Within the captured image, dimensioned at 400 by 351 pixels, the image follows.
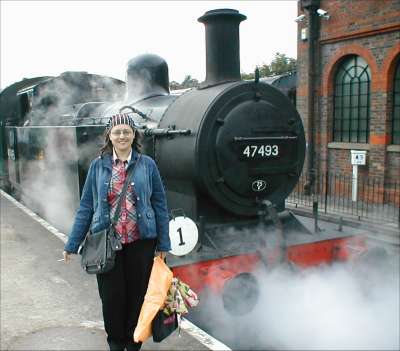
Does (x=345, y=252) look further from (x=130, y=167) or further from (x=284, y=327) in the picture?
(x=130, y=167)

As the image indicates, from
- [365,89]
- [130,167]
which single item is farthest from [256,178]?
[365,89]

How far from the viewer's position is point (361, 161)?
921 cm

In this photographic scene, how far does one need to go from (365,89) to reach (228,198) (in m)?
6.41

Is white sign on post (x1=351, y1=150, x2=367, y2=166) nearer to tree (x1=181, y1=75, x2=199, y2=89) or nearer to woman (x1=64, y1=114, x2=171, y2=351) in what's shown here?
woman (x1=64, y1=114, x2=171, y2=351)

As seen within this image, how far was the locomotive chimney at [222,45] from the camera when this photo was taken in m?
4.26

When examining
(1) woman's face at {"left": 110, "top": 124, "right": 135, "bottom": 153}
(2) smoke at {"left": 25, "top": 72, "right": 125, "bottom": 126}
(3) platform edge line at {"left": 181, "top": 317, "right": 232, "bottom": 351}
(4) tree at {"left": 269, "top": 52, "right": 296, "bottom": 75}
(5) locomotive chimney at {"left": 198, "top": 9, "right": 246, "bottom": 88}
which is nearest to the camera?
(1) woman's face at {"left": 110, "top": 124, "right": 135, "bottom": 153}

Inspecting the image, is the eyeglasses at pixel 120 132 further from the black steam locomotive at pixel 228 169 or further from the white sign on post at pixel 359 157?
the white sign on post at pixel 359 157

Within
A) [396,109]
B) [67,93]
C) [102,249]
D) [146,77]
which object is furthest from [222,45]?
[396,109]

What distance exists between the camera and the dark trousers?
2.63 meters

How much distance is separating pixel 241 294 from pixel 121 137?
5.67 feet

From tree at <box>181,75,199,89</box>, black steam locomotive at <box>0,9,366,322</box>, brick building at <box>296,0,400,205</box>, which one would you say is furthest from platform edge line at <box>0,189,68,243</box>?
tree at <box>181,75,199,89</box>

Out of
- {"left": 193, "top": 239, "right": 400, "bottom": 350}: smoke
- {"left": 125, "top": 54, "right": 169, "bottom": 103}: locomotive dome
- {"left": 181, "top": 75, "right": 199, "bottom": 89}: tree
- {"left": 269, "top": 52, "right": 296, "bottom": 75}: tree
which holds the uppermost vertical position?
{"left": 269, "top": 52, "right": 296, "bottom": 75}: tree

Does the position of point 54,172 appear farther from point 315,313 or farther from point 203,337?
point 315,313

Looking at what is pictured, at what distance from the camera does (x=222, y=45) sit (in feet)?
14.2
